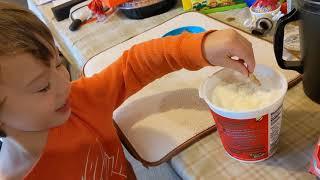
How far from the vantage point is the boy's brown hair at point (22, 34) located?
0.53m

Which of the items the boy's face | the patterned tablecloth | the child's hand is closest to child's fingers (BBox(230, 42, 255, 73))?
the child's hand

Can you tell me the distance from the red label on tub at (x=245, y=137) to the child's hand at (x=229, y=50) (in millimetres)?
91

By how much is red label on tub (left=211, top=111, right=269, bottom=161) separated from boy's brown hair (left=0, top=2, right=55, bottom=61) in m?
0.28

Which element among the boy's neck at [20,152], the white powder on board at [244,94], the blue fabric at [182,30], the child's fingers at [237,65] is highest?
the child's fingers at [237,65]

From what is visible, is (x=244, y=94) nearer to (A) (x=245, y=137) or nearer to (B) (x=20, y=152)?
(A) (x=245, y=137)

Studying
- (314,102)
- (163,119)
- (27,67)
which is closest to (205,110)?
(163,119)

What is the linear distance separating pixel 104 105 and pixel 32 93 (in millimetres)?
187

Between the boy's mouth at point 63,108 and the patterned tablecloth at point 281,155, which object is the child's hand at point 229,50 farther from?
the boy's mouth at point 63,108

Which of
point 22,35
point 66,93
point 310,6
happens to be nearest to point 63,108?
point 66,93

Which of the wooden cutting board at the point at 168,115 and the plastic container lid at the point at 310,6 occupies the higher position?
the plastic container lid at the point at 310,6

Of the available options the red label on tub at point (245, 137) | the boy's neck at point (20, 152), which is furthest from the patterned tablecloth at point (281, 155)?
the boy's neck at point (20, 152)

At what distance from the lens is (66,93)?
611mm

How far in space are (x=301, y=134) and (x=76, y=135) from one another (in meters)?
0.39

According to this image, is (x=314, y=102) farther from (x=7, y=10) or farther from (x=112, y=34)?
(x=112, y=34)
